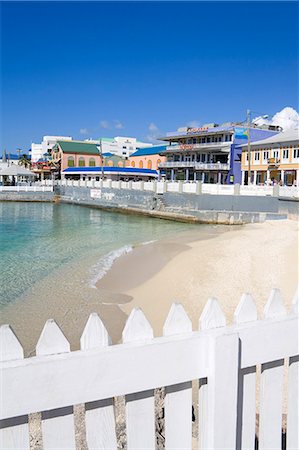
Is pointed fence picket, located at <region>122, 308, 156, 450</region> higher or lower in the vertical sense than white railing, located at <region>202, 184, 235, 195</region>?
lower

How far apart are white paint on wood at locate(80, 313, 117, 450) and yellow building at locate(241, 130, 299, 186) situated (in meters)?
36.6

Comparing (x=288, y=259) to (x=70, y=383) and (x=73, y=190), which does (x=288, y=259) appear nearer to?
(x=70, y=383)

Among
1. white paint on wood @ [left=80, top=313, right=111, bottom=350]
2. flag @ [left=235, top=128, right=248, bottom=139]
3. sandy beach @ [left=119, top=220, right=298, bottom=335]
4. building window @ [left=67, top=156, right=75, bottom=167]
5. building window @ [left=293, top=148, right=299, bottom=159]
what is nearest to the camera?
white paint on wood @ [left=80, top=313, right=111, bottom=350]

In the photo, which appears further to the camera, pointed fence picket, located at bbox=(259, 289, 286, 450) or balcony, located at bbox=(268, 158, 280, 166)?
balcony, located at bbox=(268, 158, 280, 166)

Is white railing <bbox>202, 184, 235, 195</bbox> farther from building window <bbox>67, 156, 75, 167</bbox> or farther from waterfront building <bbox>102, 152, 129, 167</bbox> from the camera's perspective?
waterfront building <bbox>102, 152, 129, 167</bbox>

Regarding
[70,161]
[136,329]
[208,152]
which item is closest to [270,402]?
[136,329]

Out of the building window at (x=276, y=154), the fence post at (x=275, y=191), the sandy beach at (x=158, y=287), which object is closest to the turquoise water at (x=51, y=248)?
the sandy beach at (x=158, y=287)

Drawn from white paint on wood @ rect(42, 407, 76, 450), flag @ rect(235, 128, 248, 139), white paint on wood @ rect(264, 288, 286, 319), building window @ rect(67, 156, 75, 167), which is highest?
flag @ rect(235, 128, 248, 139)

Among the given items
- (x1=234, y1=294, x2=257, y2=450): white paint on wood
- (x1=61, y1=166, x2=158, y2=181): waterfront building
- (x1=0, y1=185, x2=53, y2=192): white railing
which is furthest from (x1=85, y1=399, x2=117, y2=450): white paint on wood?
(x1=61, y1=166, x2=158, y2=181): waterfront building

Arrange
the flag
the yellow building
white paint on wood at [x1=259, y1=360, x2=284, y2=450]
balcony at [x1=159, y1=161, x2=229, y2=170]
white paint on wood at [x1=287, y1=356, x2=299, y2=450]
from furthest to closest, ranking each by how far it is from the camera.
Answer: balcony at [x1=159, y1=161, x2=229, y2=170] → the flag → the yellow building → white paint on wood at [x1=287, y1=356, x2=299, y2=450] → white paint on wood at [x1=259, y1=360, x2=284, y2=450]

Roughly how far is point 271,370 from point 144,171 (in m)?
63.2

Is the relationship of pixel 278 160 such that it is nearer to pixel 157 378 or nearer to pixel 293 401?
pixel 293 401

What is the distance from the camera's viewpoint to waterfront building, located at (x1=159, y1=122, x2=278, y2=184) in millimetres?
49125

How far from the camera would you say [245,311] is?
202 cm
